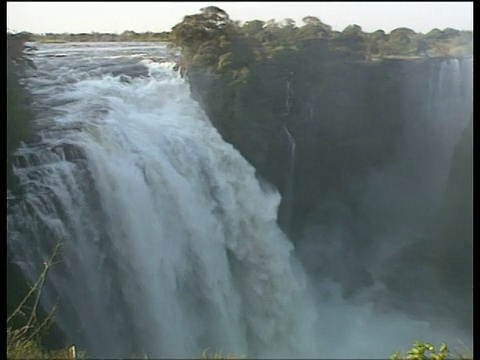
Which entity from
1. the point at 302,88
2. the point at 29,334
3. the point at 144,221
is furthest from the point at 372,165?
the point at 29,334

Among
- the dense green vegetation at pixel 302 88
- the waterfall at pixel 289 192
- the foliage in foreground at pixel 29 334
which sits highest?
the dense green vegetation at pixel 302 88

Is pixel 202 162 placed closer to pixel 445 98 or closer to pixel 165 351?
pixel 165 351

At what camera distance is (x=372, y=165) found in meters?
3.79

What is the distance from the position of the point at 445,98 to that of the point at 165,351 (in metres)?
2.20

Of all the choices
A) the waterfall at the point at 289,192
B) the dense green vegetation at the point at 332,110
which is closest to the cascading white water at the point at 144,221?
the waterfall at the point at 289,192

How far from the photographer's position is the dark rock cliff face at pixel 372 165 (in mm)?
3561

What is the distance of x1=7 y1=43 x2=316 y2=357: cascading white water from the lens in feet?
10.3

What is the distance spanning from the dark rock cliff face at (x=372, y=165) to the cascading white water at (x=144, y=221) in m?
0.19

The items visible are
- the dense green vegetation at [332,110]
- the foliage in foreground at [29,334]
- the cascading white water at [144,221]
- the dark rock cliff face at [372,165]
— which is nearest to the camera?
the foliage in foreground at [29,334]

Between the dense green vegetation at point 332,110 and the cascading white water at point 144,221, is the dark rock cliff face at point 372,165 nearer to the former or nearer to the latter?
the dense green vegetation at point 332,110

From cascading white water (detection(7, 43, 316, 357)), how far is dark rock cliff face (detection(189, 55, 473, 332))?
19 centimetres

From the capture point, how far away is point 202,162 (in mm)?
3494

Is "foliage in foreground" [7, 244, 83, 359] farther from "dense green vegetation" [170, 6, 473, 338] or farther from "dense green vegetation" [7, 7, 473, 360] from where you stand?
"dense green vegetation" [170, 6, 473, 338]
